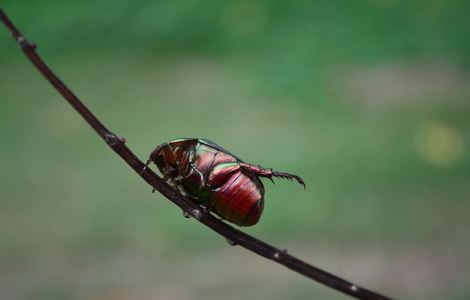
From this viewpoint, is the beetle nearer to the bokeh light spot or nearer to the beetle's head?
the beetle's head

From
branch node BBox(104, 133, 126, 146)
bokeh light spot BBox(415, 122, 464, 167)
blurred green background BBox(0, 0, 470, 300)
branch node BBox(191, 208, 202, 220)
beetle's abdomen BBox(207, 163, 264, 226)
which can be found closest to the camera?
branch node BBox(104, 133, 126, 146)

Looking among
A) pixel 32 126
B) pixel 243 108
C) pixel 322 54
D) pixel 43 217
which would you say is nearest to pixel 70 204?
pixel 43 217

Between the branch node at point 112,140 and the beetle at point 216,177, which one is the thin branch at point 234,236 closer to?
the branch node at point 112,140

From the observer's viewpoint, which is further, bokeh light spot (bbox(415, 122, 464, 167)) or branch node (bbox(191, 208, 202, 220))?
bokeh light spot (bbox(415, 122, 464, 167))

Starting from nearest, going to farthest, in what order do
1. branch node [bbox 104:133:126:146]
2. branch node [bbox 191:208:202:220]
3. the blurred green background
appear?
branch node [bbox 104:133:126:146] → branch node [bbox 191:208:202:220] → the blurred green background

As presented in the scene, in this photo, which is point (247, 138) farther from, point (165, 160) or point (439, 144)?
point (165, 160)

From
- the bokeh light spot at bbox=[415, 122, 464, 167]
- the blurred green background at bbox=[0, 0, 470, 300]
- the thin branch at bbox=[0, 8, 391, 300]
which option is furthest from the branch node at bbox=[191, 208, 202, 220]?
the bokeh light spot at bbox=[415, 122, 464, 167]

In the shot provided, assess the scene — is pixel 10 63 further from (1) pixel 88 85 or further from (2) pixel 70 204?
(2) pixel 70 204

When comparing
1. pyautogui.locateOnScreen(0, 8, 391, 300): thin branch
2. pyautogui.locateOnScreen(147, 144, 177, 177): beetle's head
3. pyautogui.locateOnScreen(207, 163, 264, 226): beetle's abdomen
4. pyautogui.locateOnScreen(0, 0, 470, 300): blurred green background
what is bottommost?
pyautogui.locateOnScreen(0, 8, 391, 300): thin branch

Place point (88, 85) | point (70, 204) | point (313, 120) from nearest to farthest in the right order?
1. point (70, 204)
2. point (313, 120)
3. point (88, 85)
